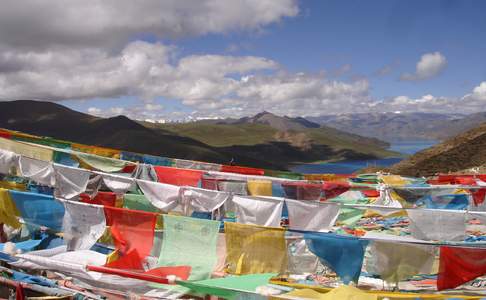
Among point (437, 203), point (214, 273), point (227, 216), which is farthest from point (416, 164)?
point (214, 273)

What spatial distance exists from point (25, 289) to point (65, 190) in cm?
740

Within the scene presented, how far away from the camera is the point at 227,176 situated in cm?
1888

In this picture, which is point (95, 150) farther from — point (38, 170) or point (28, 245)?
point (28, 245)

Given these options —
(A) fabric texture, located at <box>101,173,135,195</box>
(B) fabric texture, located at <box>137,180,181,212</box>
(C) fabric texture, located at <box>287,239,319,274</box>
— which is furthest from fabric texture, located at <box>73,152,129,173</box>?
(C) fabric texture, located at <box>287,239,319,274</box>

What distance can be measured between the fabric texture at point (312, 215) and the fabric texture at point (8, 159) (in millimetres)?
10892

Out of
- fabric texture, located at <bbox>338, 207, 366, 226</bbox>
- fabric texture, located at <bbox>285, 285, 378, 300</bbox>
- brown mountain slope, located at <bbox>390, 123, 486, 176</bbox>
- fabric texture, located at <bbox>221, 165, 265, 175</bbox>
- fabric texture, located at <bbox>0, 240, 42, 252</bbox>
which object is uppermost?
brown mountain slope, located at <bbox>390, 123, 486, 176</bbox>

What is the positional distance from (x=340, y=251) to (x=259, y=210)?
11.7 feet

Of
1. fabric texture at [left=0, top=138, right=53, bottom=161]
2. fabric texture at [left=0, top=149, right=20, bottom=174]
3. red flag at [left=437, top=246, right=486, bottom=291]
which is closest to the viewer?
red flag at [left=437, top=246, right=486, bottom=291]

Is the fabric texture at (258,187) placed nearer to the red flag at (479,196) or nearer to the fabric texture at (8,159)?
the red flag at (479,196)

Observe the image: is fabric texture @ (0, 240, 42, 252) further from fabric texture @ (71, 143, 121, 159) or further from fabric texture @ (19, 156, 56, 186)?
fabric texture @ (71, 143, 121, 159)

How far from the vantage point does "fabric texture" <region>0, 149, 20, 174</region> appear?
1730 cm

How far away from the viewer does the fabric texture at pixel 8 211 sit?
13099 mm

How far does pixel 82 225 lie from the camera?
12.3m

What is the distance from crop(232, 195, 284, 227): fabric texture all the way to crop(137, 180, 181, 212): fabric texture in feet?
8.41
